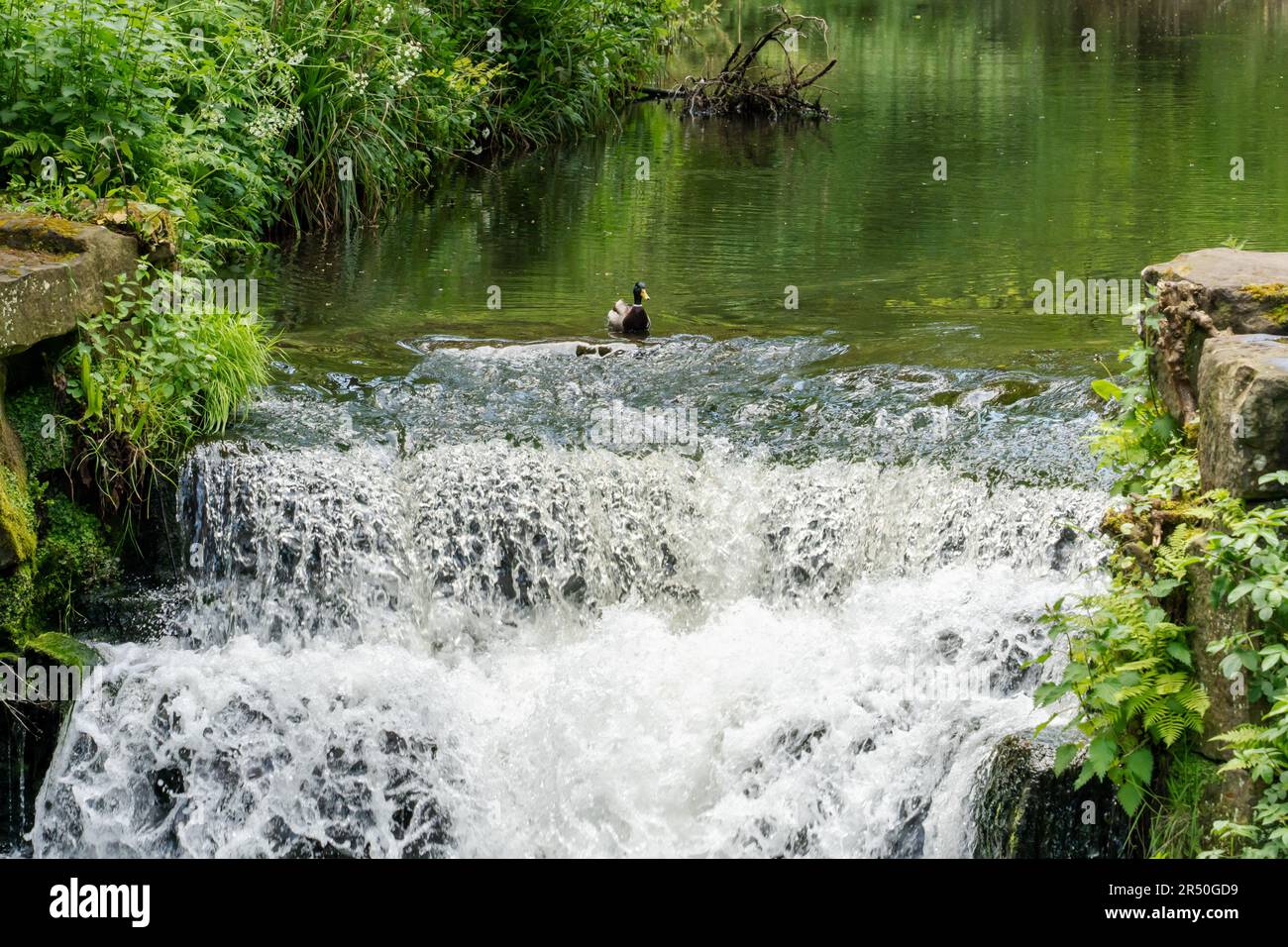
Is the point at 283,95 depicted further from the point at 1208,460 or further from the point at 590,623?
the point at 1208,460

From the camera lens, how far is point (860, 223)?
45.1 ft

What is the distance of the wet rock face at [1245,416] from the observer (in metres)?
4.57

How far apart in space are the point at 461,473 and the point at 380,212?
23.2 feet

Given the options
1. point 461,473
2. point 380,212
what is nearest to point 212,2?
point 380,212

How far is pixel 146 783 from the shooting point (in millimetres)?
6465

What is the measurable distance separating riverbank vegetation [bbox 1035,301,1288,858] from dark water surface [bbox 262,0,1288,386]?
146 inches

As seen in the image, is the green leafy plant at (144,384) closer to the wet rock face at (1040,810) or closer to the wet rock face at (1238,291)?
the wet rock face at (1040,810)

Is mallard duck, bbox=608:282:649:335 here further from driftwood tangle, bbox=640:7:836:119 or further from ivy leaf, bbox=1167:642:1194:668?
driftwood tangle, bbox=640:7:836:119

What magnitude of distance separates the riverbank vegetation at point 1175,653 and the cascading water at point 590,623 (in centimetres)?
84

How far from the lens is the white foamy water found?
244 inches

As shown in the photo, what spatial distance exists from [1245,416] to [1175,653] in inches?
32.3

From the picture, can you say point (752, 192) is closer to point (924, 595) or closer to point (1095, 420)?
point (1095, 420)
